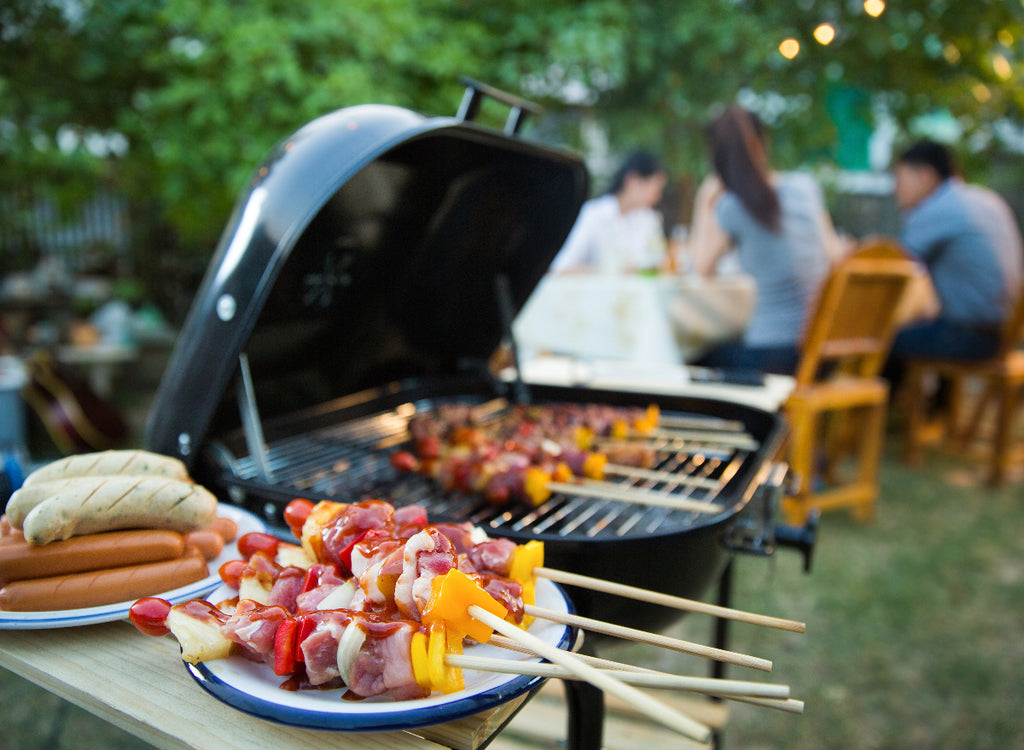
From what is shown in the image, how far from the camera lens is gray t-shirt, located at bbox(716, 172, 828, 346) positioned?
4332mm

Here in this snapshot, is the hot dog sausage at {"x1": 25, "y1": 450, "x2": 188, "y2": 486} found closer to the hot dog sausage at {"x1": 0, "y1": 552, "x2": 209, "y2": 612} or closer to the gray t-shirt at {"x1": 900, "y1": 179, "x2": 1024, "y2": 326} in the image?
the hot dog sausage at {"x1": 0, "y1": 552, "x2": 209, "y2": 612}

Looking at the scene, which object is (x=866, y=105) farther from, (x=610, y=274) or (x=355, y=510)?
(x=355, y=510)

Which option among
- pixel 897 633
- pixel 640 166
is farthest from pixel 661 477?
pixel 640 166

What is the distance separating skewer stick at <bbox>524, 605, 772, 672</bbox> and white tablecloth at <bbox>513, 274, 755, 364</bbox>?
3.36 metres

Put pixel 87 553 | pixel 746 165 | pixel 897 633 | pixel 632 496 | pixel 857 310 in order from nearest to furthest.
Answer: pixel 87 553, pixel 632 496, pixel 897 633, pixel 857 310, pixel 746 165

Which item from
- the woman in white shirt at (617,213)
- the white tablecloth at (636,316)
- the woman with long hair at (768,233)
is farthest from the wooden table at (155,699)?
the woman in white shirt at (617,213)

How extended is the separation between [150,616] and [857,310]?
3.92 m

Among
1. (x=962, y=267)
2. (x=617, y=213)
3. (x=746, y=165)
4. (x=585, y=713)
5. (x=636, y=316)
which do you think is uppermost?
(x=746, y=165)

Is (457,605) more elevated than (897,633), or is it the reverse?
(457,605)

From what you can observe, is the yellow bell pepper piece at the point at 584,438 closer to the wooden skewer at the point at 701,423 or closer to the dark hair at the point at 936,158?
the wooden skewer at the point at 701,423

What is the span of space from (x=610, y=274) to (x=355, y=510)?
4303mm

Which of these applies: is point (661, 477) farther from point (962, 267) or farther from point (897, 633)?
point (962, 267)

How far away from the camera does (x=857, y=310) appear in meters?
3.89

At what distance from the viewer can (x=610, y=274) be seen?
16.7ft
